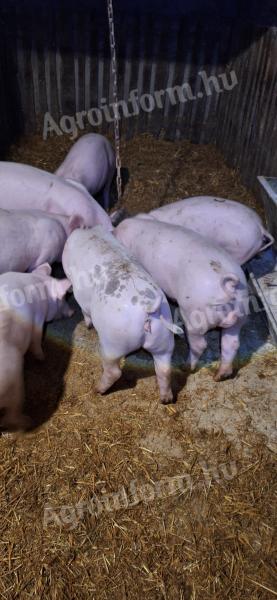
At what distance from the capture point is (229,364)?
3424 mm

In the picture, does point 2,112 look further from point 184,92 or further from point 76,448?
point 76,448

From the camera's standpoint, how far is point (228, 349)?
11.1ft

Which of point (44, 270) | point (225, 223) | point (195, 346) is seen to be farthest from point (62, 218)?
point (195, 346)

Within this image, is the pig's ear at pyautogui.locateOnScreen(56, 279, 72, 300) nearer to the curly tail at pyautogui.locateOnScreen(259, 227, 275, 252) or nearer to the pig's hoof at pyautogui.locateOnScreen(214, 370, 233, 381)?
the pig's hoof at pyautogui.locateOnScreen(214, 370, 233, 381)

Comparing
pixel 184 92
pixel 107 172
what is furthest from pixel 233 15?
pixel 107 172

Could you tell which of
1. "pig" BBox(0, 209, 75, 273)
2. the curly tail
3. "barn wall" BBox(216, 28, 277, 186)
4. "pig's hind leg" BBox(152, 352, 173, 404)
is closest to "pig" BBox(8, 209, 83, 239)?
A: "pig" BBox(0, 209, 75, 273)

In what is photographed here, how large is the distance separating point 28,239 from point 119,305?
1.35 m

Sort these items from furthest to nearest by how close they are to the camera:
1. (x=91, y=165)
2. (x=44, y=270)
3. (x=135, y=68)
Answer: (x=135, y=68), (x=91, y=165), (x=44, y=270)

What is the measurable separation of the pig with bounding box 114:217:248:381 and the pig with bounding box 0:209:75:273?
593 millimetres

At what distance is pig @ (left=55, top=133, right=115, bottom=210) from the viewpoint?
A: 16.0ft

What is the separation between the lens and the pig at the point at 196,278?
3.02 m

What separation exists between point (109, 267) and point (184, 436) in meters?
1.24

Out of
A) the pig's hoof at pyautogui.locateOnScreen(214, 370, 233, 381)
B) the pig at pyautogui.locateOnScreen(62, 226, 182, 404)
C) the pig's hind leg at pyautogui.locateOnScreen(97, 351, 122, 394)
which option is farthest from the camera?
the pig's hoof at pyautogui.locateOnScreen(214, 370, 233, 381)

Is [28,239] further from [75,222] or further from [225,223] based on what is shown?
[225,223]
